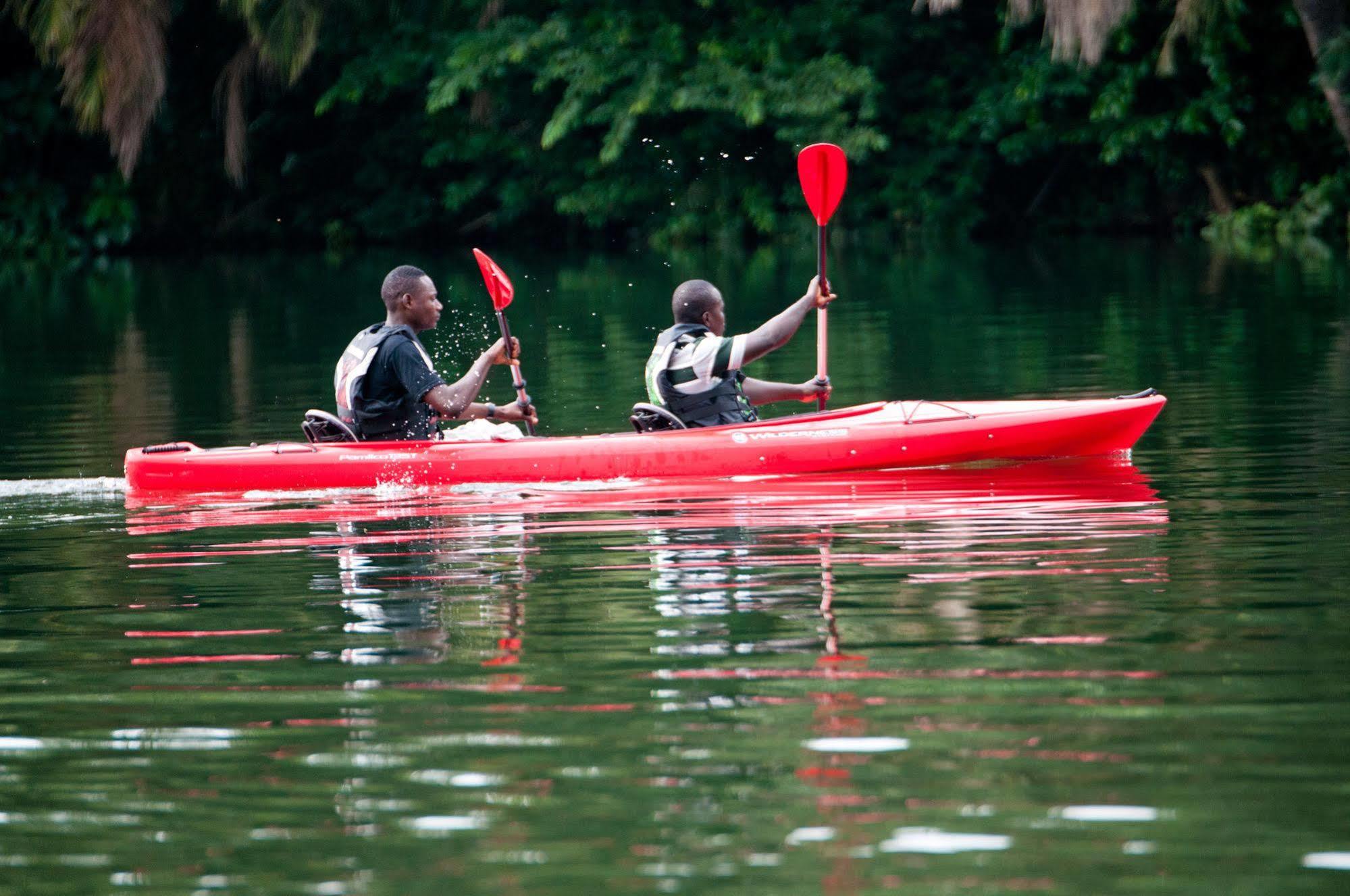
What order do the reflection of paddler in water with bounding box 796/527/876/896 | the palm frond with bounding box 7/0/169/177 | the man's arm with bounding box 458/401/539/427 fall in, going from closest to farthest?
1. the reflection of paddler in water with bounding box 796/527/876/896
2. the man's arm with bounding box 458/401/539/427
3. the palm frond with bounding box 7/0/169/177

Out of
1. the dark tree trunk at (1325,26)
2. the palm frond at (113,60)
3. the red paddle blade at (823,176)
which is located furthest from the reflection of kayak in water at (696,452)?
the palm frond at (113,60)

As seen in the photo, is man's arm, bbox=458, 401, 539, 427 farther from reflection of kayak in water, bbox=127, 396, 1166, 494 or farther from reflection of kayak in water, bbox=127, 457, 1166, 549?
reflection of kayak in water, bbox=127, 457, 1166, 549

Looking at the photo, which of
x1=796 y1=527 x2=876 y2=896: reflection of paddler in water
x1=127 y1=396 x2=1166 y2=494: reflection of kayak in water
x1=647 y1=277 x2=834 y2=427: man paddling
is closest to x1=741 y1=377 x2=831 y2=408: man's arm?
x1=647 y1=277 x2=834 y2=427: man paddling

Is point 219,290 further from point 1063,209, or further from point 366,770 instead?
point 366,770

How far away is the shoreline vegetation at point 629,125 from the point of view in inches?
1122

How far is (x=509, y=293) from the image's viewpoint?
10500 millimetres

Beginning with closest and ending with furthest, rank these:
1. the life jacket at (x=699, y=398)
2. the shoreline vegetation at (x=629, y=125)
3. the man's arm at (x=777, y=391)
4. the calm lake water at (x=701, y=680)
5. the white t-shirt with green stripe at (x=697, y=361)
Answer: the calm lake water at (x=701, y=680) < the white t-shirt with green stripe at (x=697, y=361) < the life jacket at (x=699, y=398) < the man's arm at (x=777, y=391) < the shoreline vegetation at (x=629, y=125)

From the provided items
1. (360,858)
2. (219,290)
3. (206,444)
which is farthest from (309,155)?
(360,858)

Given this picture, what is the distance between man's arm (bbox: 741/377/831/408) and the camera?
955 centimetres

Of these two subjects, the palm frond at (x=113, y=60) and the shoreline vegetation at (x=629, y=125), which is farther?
the shoreline vegetation at (x=629, y=125)

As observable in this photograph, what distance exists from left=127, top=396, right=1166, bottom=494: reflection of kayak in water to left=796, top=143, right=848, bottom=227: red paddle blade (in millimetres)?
1792

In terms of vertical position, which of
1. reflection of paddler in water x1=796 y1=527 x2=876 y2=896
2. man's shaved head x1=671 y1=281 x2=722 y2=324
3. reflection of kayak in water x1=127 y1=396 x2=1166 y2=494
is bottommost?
reflection of paddler in water x1=796 y1=527 x2=876 y2=896

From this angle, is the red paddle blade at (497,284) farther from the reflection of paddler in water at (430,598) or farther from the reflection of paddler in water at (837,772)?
the reflection of paddler in water at (837,772)

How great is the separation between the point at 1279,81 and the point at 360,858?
27057mm
